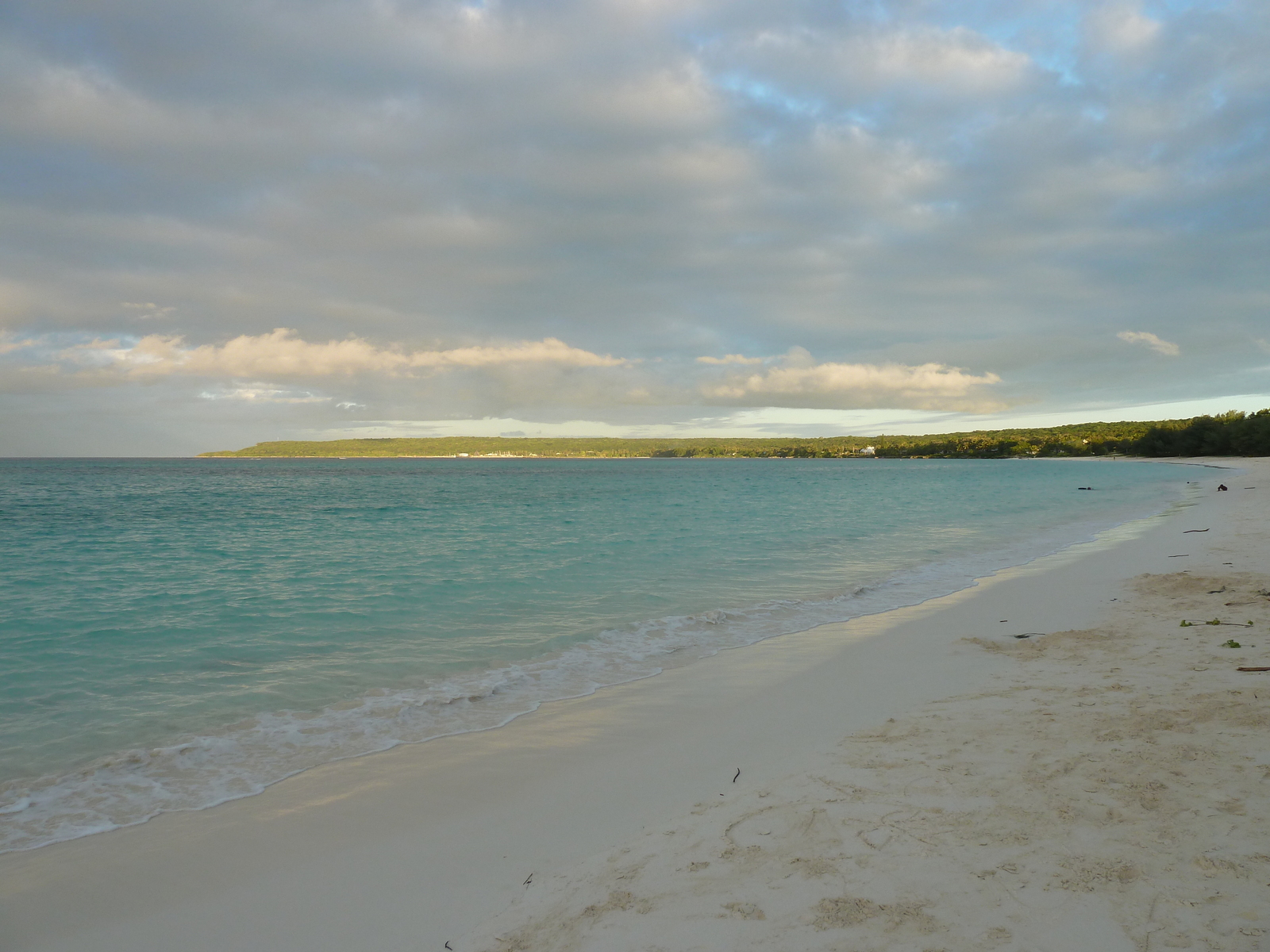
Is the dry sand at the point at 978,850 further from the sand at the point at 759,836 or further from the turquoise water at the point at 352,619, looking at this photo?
the turquoise water at the point at 352,619

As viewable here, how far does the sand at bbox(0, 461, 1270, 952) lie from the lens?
10.8 feet

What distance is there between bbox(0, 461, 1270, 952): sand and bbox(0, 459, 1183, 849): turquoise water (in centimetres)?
107

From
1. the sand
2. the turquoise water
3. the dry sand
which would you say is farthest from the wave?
the dry sand

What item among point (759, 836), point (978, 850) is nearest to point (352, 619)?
point (759, 836)

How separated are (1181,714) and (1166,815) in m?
2.04

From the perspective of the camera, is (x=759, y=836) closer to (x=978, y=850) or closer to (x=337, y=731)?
(x=978, y=850)

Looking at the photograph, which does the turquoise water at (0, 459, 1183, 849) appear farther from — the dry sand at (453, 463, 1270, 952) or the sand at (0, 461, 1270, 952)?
the dry sand at (453, 463, 1270, 952)

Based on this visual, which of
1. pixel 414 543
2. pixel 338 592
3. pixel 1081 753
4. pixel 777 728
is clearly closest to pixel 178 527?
pixel 414 543

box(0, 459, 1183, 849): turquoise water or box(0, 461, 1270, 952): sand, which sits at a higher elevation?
box(0, 461, 1270, 952): sand

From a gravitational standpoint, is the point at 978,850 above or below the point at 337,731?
above

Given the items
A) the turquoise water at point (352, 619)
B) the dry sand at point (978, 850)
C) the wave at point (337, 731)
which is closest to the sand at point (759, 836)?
the dry sand at point (978, 850)

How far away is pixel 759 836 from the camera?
13.6 feet

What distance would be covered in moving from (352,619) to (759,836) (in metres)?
9.97

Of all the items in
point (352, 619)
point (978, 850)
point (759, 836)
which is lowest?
point (352, 619)
